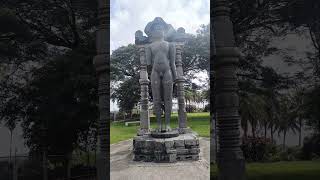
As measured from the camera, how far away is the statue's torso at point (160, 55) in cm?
707

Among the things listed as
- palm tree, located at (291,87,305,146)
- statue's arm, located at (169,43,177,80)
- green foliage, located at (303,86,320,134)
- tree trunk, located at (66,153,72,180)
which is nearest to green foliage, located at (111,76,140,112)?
statue's arm, located at (169,43,177,80)

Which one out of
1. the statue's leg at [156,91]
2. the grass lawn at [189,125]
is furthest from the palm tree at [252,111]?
the statue's leg at [156,91]

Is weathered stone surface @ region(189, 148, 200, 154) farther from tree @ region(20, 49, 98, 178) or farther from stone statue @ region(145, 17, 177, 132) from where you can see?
tree @ region(20, 49, 98, 178)

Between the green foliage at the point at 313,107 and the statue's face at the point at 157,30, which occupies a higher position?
the statue's face at the point at 157,30

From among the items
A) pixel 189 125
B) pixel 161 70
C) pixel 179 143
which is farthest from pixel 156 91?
pixel 179 143

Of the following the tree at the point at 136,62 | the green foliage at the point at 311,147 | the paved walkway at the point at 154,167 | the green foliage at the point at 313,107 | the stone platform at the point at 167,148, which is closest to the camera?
the paved walkway at the point at 154,167

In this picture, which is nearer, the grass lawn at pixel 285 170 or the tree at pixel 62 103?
the grass lawn at pixel 285 170

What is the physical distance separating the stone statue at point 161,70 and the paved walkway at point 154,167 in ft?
1.83

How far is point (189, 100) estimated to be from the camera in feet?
23.8

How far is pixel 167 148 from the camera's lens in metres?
6.87

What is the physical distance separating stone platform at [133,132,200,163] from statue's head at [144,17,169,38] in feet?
4.90

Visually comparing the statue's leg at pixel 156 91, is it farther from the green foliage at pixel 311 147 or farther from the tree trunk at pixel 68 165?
the green foliage at pixel 311 147

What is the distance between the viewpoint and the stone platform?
6.88 m

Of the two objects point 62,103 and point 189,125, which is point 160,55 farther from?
point 62,103
